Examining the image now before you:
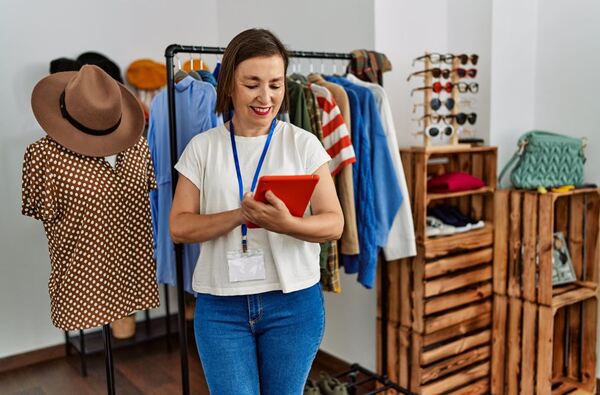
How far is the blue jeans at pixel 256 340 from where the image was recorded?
1392mm

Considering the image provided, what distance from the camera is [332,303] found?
3.22 m

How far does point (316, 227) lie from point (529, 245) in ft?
5.22

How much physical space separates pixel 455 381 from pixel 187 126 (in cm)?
168

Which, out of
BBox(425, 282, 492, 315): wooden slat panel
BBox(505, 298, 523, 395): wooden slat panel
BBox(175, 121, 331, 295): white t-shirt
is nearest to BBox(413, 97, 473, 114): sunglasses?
BBox(425, 282, 492, 315): wooden slat panel

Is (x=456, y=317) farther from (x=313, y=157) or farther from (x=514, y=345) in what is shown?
(x=313, y=157)

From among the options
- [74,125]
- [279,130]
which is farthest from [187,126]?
[279,130]

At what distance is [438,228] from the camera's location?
2594mm

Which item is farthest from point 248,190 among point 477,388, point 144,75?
point 144,75

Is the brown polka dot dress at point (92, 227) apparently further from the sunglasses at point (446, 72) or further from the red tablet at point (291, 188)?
the sunglasses at point (446, 72)

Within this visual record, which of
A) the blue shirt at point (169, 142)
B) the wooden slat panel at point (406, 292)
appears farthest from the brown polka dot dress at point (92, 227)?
the wooden slat panel at point (406, 292)

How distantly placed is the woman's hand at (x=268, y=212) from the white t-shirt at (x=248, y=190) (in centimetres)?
A: 10

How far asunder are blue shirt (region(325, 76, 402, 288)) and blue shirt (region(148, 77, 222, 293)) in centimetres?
61

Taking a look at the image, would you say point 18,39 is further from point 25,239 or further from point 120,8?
point 25,239

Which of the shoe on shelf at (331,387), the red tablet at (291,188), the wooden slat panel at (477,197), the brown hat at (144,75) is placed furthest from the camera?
the brown hat at (144,75)
